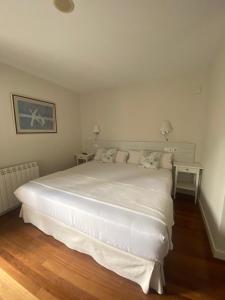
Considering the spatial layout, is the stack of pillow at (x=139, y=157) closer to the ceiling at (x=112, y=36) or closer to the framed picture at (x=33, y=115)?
the framed picture at (x=33, y=115)

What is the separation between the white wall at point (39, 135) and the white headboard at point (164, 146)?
3.00ft

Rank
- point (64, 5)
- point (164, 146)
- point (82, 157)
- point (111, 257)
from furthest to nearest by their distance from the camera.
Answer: point (82, 157) < point (164, 146) < point (111, 257) < point (64, 5)

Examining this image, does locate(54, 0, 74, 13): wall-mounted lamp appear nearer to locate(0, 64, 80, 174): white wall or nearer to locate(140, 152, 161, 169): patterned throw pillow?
locate(0, 64, 80, 174): white wall

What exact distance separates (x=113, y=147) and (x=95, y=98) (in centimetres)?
136

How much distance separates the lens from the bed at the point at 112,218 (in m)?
1.13

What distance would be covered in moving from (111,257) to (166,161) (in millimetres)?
1959

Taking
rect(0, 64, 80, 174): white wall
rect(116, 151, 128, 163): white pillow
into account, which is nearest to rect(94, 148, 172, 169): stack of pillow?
rect(116, 151, 128, 163): white pillow

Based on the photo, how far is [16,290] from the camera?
1.22m

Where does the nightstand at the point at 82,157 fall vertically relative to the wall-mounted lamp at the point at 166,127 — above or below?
below

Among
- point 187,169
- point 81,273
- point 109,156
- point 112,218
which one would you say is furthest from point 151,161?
point 81,273

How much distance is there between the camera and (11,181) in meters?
2.29

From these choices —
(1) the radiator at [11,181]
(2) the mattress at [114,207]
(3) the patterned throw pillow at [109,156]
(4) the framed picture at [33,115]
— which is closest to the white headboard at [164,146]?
(3) the patterned throw pillow at [109,156]

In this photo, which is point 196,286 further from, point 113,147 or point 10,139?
point 10,139

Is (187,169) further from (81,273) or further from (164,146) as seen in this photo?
(81,273)
